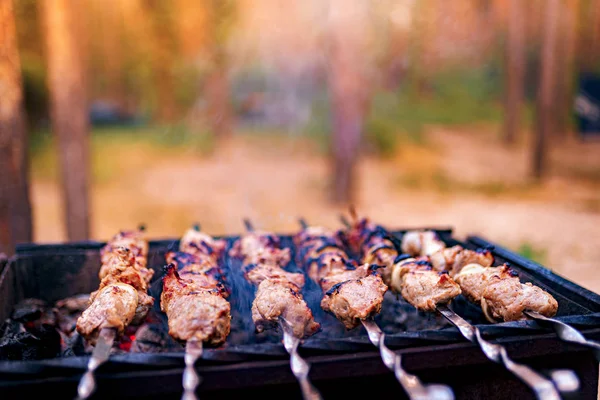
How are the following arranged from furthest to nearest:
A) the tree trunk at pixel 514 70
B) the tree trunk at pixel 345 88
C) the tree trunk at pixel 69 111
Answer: the tree trunk at pixel 514 70 → the tree trunk at pixel 345 88 → the tree trunk at pixel 69 111

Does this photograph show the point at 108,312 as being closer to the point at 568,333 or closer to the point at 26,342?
the point at 26,342

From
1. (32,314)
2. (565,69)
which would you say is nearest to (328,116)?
(565,69)

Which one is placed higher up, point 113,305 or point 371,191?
point 113,305

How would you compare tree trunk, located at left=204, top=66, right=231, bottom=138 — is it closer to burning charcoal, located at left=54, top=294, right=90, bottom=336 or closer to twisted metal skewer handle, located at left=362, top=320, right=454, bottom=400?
burning charcoal, located at left=54, top=294, right=90, bottom=336

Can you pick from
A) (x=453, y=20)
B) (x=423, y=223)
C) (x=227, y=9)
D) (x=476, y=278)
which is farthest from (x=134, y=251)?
(x=453, y=20)

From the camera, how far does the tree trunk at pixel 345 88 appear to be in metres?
8.70

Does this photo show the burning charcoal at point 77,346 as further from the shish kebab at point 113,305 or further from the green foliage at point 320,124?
the green foliage at point 320,124

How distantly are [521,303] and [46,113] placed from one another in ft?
40.7

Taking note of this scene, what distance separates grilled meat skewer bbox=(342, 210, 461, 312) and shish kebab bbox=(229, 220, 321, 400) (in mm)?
500

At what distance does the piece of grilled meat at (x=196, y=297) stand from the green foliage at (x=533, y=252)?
5.30m

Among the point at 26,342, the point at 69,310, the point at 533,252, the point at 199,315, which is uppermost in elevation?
→ the point at 199,315

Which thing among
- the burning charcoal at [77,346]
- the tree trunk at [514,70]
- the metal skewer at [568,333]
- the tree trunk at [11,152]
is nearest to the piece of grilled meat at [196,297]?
the burning charcoal at [77,346]

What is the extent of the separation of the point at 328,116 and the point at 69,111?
868cm

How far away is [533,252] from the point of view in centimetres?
715
